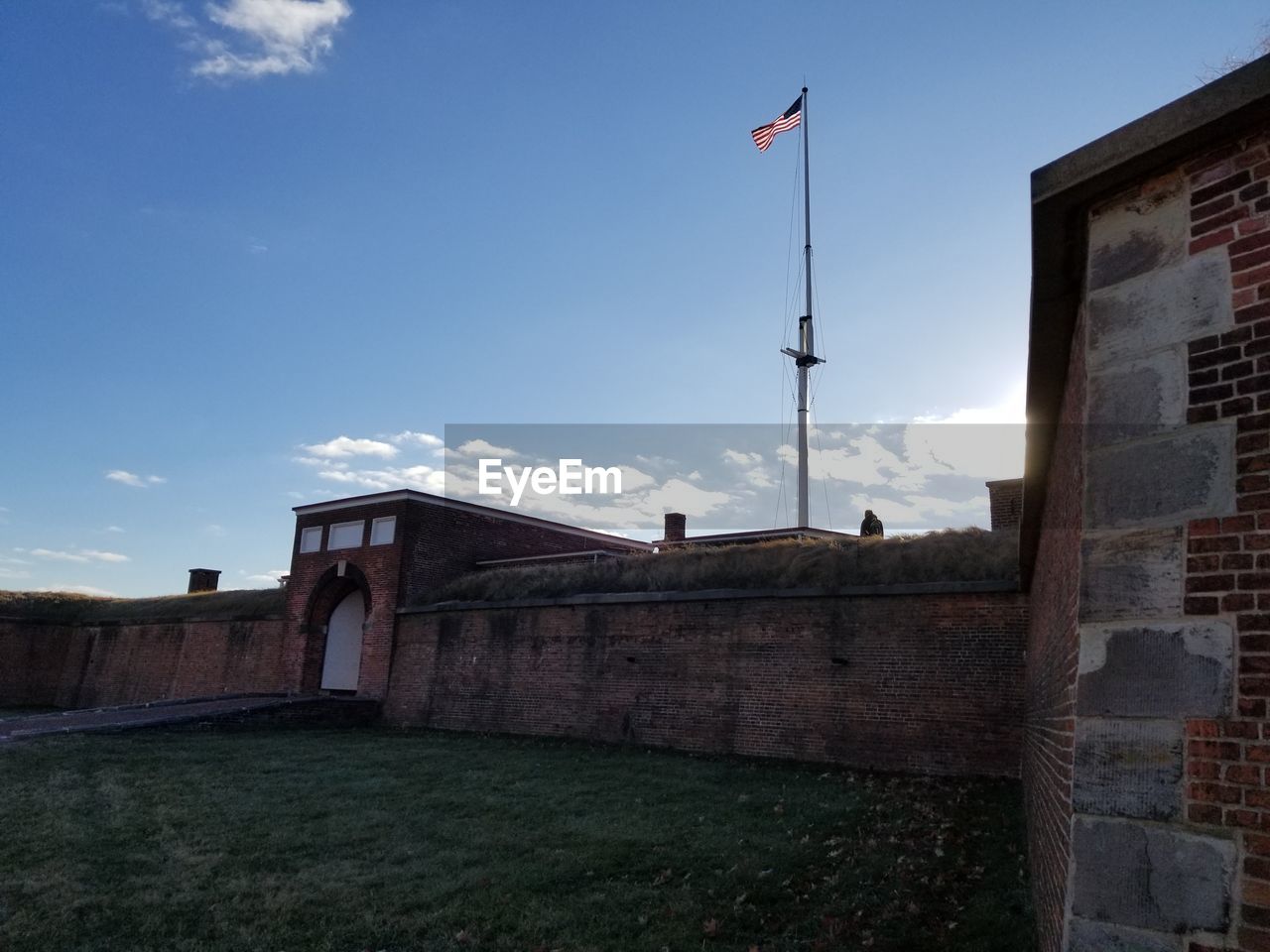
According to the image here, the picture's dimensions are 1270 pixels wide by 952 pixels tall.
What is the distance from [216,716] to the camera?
17609 millimetres

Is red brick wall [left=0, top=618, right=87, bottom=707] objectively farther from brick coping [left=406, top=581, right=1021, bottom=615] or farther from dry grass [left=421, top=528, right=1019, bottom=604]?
dry grass [left=421, top=528, right=1019, bottom=604]

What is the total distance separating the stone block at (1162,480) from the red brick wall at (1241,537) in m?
0.04

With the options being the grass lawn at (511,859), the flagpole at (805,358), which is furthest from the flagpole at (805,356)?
the grass lawn at (511,859)

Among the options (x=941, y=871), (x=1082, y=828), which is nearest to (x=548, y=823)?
(x=941, y=871)

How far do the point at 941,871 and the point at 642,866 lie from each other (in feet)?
8.14

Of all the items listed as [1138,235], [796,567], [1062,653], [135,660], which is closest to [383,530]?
[796,567]

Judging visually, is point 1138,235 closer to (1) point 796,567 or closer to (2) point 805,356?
(1) point 796,567

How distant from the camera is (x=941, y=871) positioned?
696 cm

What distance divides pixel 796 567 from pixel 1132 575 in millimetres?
10566

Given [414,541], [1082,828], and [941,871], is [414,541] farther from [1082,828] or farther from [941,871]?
[1082,828]

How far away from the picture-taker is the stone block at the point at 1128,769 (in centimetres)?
281

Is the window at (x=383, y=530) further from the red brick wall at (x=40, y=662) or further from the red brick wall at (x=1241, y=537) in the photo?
the red brick wall at (x=1241, y=537)

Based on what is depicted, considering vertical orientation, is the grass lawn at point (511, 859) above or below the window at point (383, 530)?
below

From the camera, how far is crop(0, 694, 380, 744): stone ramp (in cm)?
1670
